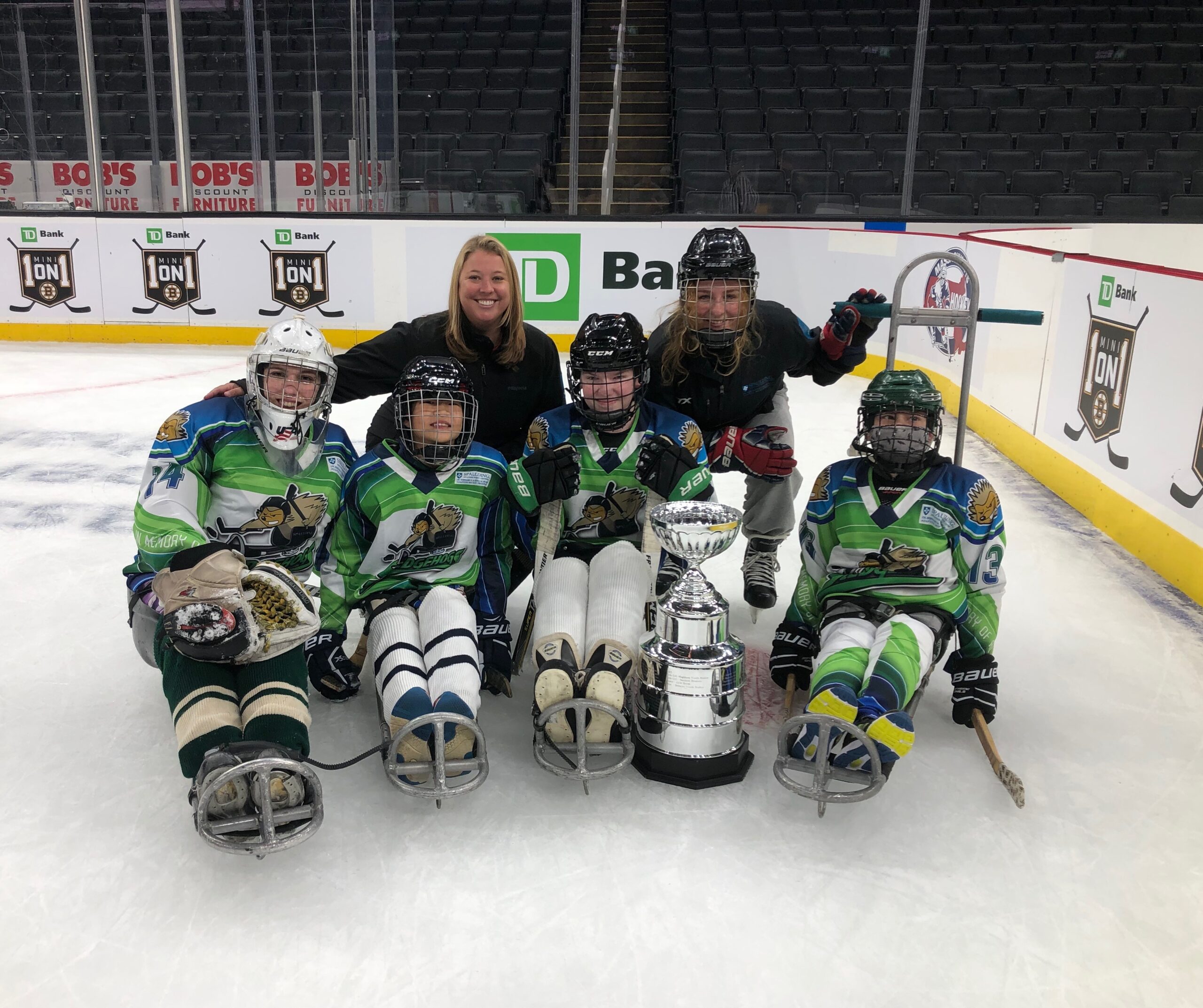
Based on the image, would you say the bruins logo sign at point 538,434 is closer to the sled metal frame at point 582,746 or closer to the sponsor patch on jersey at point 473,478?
the sponsor patch on jersey at point 473,478

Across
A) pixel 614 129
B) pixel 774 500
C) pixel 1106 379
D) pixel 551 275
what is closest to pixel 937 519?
pixel 774 500

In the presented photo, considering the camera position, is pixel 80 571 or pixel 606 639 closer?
pixel 606 639

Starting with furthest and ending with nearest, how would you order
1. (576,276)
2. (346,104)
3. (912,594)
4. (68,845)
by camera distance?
(346,104) → (576,276) → (912,594) → (68,845)

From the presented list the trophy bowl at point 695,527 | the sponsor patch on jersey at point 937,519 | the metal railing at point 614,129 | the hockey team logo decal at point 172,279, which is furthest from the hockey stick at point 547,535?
the hockey team logo decal at point 172,279

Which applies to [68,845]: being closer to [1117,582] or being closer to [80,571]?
[80,571]

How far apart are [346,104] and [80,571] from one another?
17.0 feet

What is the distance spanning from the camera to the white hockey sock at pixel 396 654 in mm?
1831

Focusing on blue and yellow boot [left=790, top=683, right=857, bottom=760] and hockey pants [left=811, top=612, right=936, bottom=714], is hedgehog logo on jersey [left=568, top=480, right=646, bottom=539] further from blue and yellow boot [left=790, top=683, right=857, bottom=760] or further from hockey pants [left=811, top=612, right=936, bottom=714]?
blue and yellow boot [left=790, top=683, right=857, bottom=760]

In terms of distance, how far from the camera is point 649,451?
216 cm

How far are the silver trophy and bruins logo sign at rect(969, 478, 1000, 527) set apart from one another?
0.55m

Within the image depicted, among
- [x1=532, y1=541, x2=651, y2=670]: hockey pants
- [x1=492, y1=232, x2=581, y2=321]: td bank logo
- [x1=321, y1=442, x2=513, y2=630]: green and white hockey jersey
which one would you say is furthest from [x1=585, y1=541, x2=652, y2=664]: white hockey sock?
[x1=492, y1=232, x2=581, y2=321]: td bank logo

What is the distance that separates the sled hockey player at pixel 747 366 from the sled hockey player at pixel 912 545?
0.46 meters

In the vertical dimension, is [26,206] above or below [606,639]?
above

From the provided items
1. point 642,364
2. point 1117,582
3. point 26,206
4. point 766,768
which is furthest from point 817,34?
point 766,768
